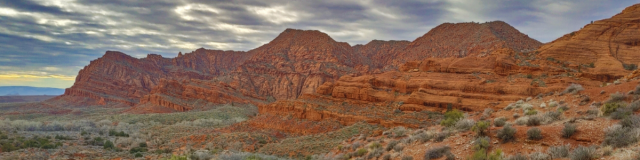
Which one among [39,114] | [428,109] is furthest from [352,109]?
[39,114]

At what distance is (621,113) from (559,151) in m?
3.73

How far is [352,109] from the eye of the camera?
130ft

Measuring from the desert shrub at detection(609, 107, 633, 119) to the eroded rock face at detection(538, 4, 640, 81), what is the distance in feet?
89.7

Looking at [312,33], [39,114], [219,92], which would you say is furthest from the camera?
[312,33]

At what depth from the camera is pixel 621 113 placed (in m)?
10.4

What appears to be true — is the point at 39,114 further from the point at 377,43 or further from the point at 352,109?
the point at 377,43

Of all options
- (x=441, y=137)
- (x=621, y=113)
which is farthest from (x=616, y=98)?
(x=441, y=137)

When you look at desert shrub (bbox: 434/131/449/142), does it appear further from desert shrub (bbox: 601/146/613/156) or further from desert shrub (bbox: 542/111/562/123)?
desert shrub (bbox: 601/146/613/156)

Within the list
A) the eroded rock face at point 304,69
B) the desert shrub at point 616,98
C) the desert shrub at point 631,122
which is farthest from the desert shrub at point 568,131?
the eroded rock face at point 304,69

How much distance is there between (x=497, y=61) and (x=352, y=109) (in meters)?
16.9

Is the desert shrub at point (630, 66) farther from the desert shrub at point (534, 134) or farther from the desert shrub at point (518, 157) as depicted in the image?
the desert shrub at point (518, 157)

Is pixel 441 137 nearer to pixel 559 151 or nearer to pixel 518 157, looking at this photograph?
pixel 518 157

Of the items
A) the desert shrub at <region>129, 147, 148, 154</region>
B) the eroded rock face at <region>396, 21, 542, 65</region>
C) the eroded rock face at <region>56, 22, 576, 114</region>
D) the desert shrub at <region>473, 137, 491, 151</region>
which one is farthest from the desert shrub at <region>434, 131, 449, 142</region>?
the eroded rock face at <region>396, 21, 542, 65</region>

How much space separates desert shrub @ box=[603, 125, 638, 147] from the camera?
8038 millimetres
